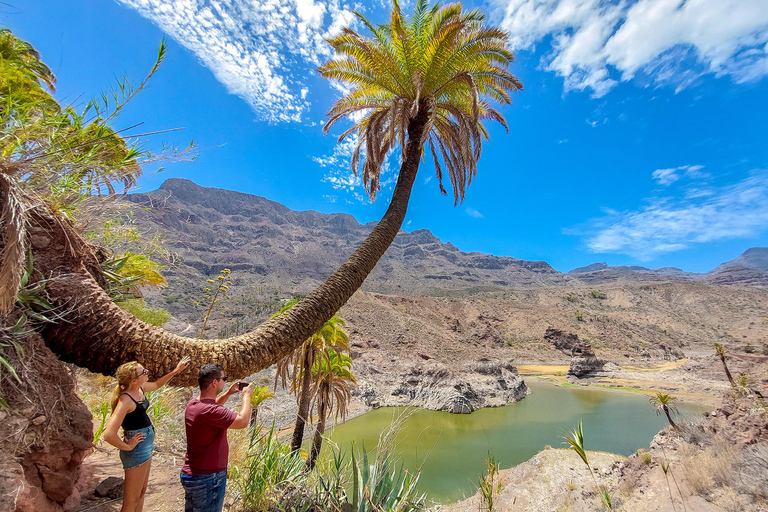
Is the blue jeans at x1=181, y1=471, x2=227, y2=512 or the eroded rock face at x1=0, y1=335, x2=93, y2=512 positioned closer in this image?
the eroded rock face at x1=0, y1=335, x2=93, y2=512

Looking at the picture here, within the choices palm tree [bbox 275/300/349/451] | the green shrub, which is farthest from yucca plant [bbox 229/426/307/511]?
the green shrub

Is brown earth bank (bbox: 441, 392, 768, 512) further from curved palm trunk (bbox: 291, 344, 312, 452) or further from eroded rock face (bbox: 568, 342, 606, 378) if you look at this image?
eroded rock face (bbox: 568, 342, 606, 378)

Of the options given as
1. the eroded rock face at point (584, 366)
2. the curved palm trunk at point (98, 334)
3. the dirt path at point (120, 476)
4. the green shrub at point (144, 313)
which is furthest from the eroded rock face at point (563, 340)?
the curved palm trunk at point (98, 334)

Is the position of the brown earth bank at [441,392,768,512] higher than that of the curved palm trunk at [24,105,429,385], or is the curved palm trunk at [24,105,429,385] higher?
the curved palm trunk at [24,105,429,385]

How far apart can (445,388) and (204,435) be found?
118 feet

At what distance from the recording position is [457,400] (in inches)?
1321

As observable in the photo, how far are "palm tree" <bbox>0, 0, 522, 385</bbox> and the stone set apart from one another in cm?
144

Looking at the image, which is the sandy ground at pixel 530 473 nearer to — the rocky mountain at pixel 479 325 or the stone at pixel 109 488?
the stone at pixel 109 488

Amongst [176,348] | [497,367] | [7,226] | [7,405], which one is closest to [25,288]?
[7,226]

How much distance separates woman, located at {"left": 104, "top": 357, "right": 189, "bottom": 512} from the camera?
2.97 meters

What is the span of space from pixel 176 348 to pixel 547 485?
17368 millimetres

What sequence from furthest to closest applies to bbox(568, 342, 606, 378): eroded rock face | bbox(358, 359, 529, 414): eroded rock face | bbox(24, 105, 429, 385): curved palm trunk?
bbox(568, 342, 606, 378): eroded rock face, bbox(358, 359, 529, 414): eroded rock face, bbox(24, 105, 429, 385): curved palm trunk

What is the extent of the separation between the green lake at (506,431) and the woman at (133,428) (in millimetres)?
16052

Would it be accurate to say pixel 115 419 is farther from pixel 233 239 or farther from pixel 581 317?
pixel 233 239
